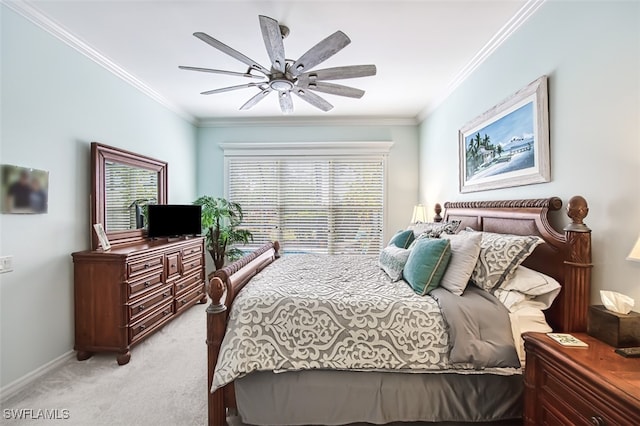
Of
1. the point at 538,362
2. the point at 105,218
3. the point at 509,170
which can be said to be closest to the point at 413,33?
the point at 509,170

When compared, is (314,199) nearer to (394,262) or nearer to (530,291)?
(394,262)

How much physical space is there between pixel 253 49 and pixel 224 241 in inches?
111

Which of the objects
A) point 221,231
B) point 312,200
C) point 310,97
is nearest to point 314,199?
point 312,200

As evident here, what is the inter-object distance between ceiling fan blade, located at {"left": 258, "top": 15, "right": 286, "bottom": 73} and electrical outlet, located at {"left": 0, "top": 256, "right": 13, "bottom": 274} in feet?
7.86

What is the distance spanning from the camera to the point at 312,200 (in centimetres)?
484

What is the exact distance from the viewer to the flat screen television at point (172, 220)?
3469 mm

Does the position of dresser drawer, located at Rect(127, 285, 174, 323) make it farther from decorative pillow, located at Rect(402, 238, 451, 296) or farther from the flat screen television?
decorative pillow, located at Rect(402, 238, 451, 296)

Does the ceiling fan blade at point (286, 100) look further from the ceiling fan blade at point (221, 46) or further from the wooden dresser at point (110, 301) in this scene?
the wooden dresser at point (110, 301)

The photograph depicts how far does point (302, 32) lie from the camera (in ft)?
8.05

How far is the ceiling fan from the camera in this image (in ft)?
6.20

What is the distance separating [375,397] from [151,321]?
2.33 m

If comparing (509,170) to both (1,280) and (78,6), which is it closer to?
(78,6)

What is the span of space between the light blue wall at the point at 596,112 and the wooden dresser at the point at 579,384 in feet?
1.61

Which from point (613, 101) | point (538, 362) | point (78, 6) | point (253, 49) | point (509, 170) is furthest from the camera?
point (253, 49)
